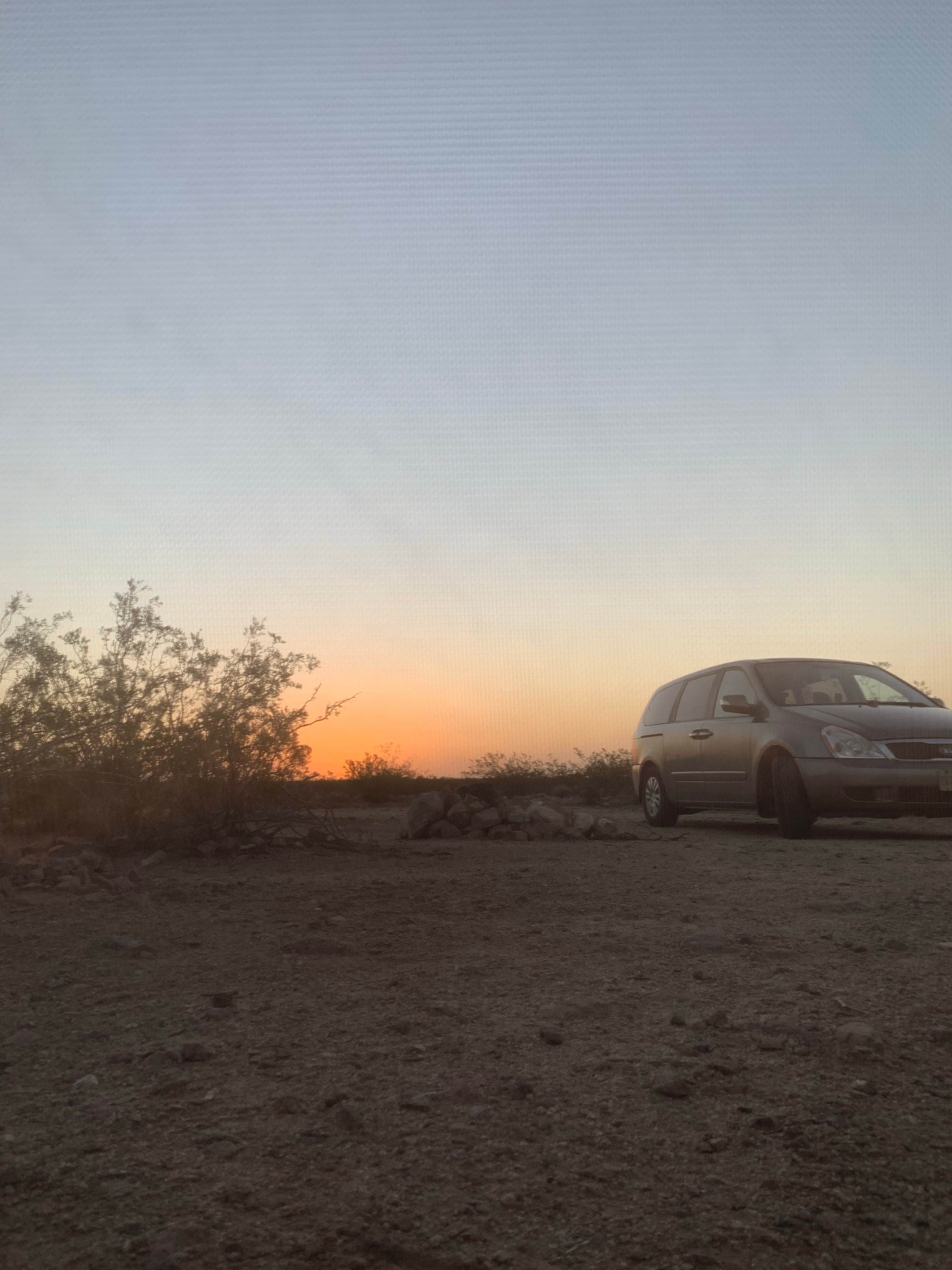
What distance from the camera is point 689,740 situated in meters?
10.8

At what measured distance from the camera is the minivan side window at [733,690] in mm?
9852

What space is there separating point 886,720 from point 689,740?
8.00ft

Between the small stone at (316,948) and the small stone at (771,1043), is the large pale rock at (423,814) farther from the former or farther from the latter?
the small stone at (771,1043)

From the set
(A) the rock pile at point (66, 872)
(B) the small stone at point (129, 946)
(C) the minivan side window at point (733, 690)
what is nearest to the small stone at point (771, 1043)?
(B) the small stone at point (129, 946)

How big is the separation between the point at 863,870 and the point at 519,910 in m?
2.66

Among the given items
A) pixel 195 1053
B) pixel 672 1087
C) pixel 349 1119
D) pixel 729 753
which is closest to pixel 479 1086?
pixel 349 1119

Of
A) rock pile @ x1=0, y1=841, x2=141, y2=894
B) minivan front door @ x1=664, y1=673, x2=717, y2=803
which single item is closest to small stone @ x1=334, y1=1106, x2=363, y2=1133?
rock pile @ x1=0, y1=841, x2=141, y2=894

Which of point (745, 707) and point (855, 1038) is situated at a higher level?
point (745, 707)

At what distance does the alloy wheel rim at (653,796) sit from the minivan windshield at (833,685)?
2.19 metres

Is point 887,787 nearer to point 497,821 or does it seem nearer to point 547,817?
point 547,817

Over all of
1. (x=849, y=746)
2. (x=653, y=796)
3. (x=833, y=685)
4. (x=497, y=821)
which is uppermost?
(x=833, y=685)

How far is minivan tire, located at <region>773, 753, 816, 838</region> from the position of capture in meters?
8.82

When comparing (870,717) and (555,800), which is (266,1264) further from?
(555,800)

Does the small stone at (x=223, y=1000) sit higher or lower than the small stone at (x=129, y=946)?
lower
